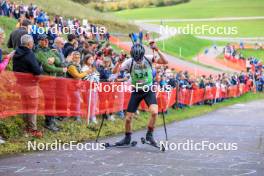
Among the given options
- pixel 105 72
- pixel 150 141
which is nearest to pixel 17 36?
pixel 105 72

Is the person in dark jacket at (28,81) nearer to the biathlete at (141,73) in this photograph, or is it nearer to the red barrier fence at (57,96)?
the red barrier fence at (57,96)

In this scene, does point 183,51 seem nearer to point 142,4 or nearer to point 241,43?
point 241,43

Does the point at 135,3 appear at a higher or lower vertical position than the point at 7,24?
higher

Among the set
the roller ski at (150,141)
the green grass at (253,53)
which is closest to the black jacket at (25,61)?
the roller ski at (150,141)

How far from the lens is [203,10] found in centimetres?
11325

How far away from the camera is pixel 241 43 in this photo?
71.4 meters

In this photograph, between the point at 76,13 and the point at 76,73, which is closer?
the point at 76,73

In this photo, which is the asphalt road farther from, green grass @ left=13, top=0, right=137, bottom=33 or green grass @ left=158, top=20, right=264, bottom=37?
green grass @ left=158, top=20, right=264, bottom=37

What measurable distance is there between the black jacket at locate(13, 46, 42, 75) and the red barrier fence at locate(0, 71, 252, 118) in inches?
5.9

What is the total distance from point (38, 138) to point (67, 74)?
2732mm

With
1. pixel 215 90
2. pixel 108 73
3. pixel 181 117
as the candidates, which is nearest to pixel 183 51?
pixel 215 90

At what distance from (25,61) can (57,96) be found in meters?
1.78

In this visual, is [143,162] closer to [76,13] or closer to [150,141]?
[150,141]
